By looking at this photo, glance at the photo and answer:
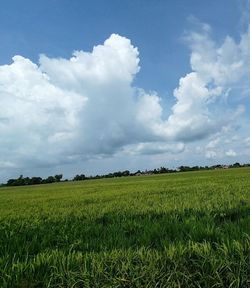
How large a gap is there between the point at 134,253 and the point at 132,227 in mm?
3536

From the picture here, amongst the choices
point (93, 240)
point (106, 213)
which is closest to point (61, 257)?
point (93, 240)

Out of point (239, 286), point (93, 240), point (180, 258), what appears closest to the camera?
point (239, 286)

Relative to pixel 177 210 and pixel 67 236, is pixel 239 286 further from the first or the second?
pixel 177 210

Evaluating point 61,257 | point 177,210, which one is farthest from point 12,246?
point 177,210

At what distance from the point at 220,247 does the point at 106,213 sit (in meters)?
8.06

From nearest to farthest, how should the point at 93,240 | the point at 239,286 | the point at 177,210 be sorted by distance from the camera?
the point at 239,286, the point at 93,240, the point at 177,210

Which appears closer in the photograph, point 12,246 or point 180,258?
point 180,258

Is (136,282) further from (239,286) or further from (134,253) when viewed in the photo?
(239,286)

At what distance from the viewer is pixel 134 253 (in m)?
5.95

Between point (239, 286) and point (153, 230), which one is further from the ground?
point (153, 230)

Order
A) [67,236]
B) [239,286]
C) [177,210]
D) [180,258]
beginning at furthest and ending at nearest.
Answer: [177,210] < [67,236] < [180,258] < [239,286]

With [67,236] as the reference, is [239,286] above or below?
below

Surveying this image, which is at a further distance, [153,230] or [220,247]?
[153,230]

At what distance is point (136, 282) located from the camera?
508 centimetres
